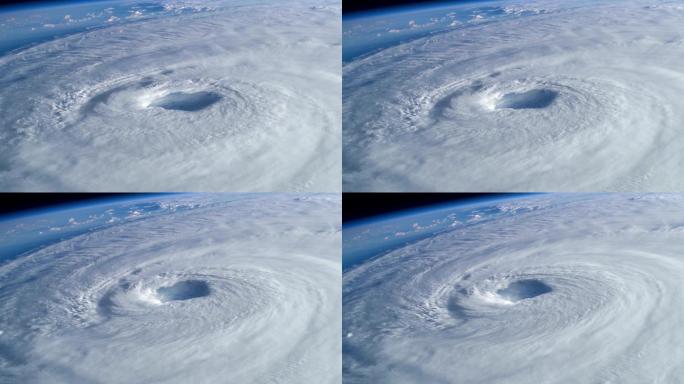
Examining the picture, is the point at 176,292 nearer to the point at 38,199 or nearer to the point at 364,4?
the point at 38,199

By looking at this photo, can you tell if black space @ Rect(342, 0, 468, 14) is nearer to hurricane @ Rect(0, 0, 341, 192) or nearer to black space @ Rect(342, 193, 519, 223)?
hurricane @ Rect(0, 0, 341, 192)

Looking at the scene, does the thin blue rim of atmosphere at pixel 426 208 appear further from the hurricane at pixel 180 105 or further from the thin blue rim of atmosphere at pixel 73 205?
the thin blue rim of atmosphere at pixel 73 205

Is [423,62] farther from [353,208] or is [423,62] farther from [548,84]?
[353,208]

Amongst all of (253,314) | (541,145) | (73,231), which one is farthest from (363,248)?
(73,231)

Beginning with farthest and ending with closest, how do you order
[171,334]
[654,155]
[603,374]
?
1. [654,155]
2. [171,334]
3. [603,374]

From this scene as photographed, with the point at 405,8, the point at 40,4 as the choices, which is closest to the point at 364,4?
the point at 405,8

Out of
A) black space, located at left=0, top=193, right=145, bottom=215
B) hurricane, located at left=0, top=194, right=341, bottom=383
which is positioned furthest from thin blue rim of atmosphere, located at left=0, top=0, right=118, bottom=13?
black space, located at left=0, top=193, right=145, bottom=215
